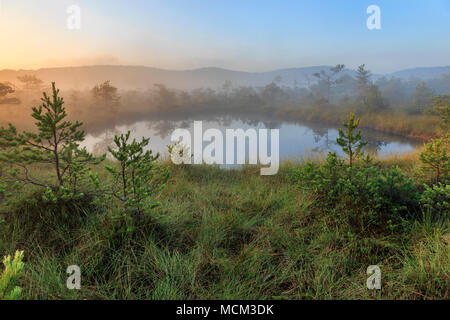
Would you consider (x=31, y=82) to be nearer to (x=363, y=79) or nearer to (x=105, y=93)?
(x=105, y=93)

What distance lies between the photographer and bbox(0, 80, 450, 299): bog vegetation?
238 centimetres

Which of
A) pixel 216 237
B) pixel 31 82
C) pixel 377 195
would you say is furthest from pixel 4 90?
pixel 377 195

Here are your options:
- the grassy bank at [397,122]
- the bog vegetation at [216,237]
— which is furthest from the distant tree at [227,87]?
the bog vegetation at [216,237]

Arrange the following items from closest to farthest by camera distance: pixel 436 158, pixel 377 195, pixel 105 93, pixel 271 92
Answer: pixel 377 195 → pixel 436 158 → pixel 105 93 → pixel 271 92

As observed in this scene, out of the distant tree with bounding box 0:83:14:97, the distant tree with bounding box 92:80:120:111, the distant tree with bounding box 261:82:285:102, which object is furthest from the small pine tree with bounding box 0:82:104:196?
the distant tree with bounding box 261:82:285:102

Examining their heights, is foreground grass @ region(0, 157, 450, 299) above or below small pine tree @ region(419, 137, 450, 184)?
below

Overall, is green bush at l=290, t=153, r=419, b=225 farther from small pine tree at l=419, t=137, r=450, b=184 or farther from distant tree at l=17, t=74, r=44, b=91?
distant tree at l=17, t=74, r=44, b=91

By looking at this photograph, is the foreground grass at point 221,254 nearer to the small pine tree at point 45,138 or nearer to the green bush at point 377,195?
the green bush at point 377,195

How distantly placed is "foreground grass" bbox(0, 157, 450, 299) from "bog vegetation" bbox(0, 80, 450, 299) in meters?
0.01

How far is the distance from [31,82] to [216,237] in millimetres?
32146

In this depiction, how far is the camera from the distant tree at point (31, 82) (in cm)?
2527

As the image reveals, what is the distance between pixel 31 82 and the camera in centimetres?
2622
